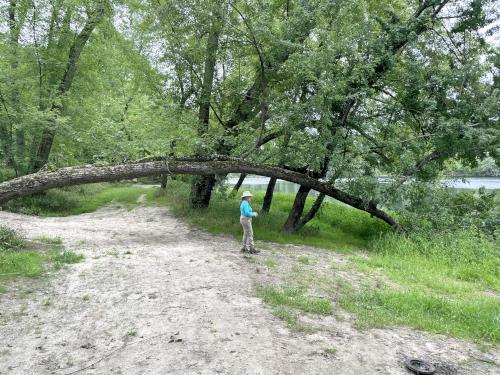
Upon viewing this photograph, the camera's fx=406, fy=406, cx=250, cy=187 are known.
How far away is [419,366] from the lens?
5066 mm

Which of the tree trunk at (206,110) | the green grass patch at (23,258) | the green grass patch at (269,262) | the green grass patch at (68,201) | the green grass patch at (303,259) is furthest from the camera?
the green grass patch at (68,201)

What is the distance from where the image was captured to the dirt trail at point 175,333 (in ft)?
16.3

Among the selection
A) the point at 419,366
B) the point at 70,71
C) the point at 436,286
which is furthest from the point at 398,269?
the point at 70,71

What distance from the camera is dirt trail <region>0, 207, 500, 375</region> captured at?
196 inches

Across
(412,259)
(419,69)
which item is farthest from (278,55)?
(412,259)

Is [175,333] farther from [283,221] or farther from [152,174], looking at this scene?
[283,221]


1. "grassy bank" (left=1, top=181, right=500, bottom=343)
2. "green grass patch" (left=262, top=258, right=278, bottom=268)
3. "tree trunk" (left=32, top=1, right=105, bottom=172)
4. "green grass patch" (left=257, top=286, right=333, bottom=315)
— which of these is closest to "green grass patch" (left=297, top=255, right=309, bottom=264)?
"grassy bank" (left=1, top=181, right=500, bottom=343)

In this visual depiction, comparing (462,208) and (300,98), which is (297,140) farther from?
(462,208)

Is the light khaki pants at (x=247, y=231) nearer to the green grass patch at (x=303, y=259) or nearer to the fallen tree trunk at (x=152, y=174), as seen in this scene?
the green grass patch at (x=303, y=259)

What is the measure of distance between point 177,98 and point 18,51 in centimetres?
691

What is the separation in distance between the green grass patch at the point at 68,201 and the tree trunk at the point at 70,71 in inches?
60.6

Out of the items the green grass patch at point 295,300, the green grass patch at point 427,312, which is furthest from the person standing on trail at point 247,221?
the green grass patch at point 427,312

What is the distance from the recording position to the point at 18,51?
16625 mm

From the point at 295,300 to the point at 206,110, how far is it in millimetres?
10743
